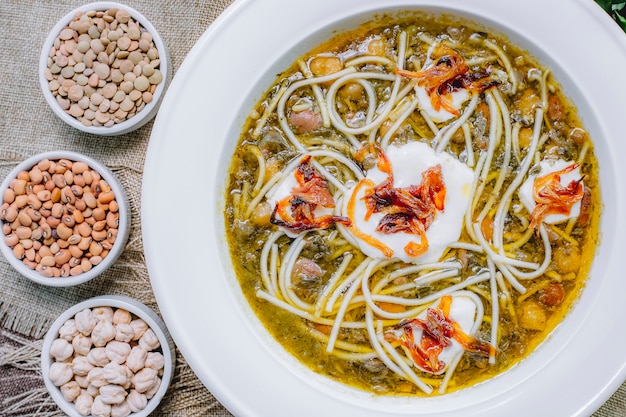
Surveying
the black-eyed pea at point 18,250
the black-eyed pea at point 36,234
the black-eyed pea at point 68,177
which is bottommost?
the black-eyed pea at point 18,250

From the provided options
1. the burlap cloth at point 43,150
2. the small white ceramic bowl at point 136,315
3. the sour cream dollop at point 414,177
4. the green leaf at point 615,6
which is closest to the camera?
the sour cream dollop at point 414,177

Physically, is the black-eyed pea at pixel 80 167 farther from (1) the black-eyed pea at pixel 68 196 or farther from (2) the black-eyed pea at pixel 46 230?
Answer: (2) the black-eyed pea at pixel 46 230

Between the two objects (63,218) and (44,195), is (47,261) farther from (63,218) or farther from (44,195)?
(44,195)

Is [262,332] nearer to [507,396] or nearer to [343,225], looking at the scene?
[343,225]

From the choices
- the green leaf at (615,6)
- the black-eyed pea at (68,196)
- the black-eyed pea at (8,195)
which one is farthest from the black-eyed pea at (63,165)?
the green leaf at (615,6)

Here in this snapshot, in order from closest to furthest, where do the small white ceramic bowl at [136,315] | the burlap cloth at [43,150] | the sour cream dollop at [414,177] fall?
1. the sour cream dollop at [414,177]
2. the small white ceramic bowl at [136,315]
3. the burlap cloth at [43,150]

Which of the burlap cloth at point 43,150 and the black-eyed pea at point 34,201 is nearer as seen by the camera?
the black-eyed pea at point 34,201
